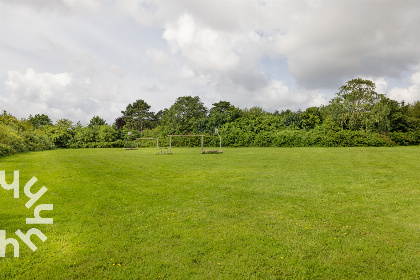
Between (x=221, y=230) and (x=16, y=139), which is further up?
(x=16, y=139)

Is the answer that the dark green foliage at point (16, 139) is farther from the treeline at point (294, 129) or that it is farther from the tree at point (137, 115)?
the tree at point (137, 115)

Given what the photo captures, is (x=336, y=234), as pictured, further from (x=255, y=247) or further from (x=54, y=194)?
(x=54, y=194)

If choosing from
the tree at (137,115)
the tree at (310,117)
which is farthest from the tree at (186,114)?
the tree at (137,115)

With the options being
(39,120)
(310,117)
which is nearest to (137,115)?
(39,120)

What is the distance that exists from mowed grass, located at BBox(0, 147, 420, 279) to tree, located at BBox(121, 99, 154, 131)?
64524 mm

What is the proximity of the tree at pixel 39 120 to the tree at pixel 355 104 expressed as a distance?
55.7 metres

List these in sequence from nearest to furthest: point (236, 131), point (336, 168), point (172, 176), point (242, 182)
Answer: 1. point (242, 182)
2. point (172, 176)
3. point (336, 168)
4. point (236, 131)

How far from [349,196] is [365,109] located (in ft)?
110

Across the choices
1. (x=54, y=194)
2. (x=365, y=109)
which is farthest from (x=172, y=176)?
(x=365, y=109)

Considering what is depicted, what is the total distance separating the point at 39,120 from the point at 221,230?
6018cm

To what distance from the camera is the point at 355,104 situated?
3572 cm

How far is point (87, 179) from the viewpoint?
31.9 feet

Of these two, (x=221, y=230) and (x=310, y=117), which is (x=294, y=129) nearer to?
(x=310, y=117)

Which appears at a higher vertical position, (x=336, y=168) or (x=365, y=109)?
(x=365, y=109)
